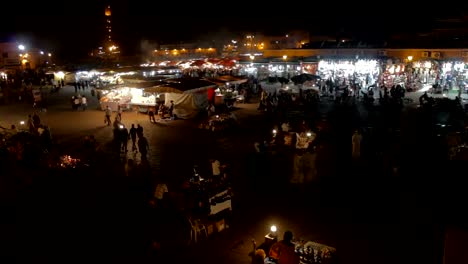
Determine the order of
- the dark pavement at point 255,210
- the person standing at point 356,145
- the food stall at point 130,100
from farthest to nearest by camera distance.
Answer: the food stall at point 130,100 → the person standing at point 356,145 → the dark pavement at point 255,210

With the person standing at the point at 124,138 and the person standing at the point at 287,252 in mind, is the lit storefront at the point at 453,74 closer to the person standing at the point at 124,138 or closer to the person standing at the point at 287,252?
the person standing at the point at 124,138

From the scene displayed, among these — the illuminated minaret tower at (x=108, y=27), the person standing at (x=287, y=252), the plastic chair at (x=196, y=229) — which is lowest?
the plastic chair at (x=196, y=229)

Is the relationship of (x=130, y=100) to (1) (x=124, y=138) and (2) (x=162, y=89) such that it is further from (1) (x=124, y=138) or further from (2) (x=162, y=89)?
(1) (x=124, y=138)

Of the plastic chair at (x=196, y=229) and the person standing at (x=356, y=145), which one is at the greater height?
the person standing at (x=356, y=145)

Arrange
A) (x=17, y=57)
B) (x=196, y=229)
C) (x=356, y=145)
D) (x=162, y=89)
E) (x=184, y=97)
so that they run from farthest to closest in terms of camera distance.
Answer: (x=17, y=57)
(x=184, y=97)
(x=162, y=89)
(x=356, y=145)
(x=196, y=229)

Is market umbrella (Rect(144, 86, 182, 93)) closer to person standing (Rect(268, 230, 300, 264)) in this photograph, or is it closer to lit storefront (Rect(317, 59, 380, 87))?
lit storefront (Rect(317, 59, 380, 87))

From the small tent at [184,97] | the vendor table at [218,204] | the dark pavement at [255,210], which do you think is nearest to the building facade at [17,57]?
the small tent at [184,97]

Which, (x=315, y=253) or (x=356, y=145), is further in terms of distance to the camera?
(x=356, y=145)

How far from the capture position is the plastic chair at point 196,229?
8.59 m

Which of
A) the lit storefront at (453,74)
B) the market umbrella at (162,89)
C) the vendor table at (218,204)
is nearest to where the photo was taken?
the vendor table at (218,204)

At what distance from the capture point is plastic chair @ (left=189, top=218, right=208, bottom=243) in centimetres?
859

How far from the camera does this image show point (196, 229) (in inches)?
339

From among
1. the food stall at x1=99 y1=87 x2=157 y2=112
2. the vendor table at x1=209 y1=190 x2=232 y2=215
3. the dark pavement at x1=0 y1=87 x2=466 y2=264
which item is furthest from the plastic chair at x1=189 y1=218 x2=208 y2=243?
the food stall at x1=99 y1=87 x2=157 y2=112

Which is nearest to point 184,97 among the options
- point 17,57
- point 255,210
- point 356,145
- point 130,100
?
point 130,100
